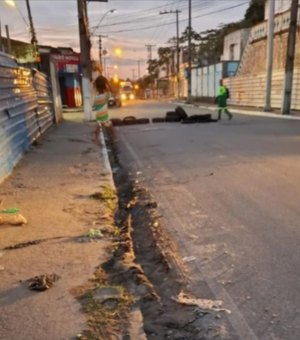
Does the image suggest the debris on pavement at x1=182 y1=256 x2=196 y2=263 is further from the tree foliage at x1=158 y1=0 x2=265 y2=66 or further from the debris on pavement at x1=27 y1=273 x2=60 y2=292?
the tree foliage at x1=158 y1=0 x2=265 y2=66

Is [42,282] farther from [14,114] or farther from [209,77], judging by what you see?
[209,77]

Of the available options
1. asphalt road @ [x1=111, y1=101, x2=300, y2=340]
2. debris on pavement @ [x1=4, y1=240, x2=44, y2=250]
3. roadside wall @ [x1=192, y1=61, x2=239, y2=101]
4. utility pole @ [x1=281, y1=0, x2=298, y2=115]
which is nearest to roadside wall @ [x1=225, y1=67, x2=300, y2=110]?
roadside wall @ [x1=192, y1=61, x2=239, y2=101]

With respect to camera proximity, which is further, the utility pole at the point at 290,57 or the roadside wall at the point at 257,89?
the roadside wall at the point at 257,89

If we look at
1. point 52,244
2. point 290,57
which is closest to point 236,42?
point 290,57

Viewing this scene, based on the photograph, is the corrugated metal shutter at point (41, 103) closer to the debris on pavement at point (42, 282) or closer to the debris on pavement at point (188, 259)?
the debris on pavement at point (188, 259)

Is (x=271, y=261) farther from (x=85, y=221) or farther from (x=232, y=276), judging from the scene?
(x=85, y=221)

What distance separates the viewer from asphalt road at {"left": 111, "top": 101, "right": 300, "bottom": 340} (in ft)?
11.9

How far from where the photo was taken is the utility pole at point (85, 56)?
2352 cm

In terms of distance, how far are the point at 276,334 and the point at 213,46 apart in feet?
274

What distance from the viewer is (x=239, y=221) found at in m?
5.80

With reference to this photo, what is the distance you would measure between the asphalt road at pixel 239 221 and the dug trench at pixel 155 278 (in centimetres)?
14

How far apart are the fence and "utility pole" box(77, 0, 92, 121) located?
8.99m

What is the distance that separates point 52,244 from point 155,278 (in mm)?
1303

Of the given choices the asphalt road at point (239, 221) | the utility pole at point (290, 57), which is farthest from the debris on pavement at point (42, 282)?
the utility pole at point (290, 57)
